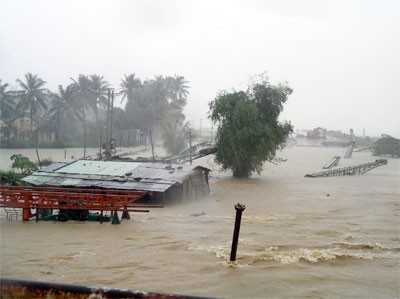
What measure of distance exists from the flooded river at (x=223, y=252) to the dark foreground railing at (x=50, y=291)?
14.4 ft

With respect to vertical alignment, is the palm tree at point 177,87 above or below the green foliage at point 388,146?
above

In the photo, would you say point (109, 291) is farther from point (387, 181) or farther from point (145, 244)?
point (387, 181)

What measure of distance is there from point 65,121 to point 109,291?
55.7 m

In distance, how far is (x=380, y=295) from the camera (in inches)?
340

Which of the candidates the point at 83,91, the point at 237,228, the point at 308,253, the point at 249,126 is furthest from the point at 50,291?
the point at 83,91

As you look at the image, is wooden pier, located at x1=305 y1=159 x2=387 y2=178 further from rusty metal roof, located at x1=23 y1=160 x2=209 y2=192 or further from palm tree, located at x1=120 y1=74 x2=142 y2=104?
palm tree, located at x1=120 y1=74 x2=142 y2=104

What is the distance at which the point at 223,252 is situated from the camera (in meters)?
11.4

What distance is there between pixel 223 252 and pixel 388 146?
63975 mm

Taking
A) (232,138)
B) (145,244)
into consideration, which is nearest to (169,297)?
(145,244)

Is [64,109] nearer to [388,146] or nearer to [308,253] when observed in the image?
[308,253]

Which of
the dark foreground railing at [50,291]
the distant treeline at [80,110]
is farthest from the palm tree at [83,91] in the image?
the dark foreground railing at [50,291]

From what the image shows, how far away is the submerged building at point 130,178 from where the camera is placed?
2122 centimetres

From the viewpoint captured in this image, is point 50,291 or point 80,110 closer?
point 50,291

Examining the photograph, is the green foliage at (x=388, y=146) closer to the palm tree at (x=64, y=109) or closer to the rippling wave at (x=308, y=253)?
the palm tree at (x=64, y=109)
